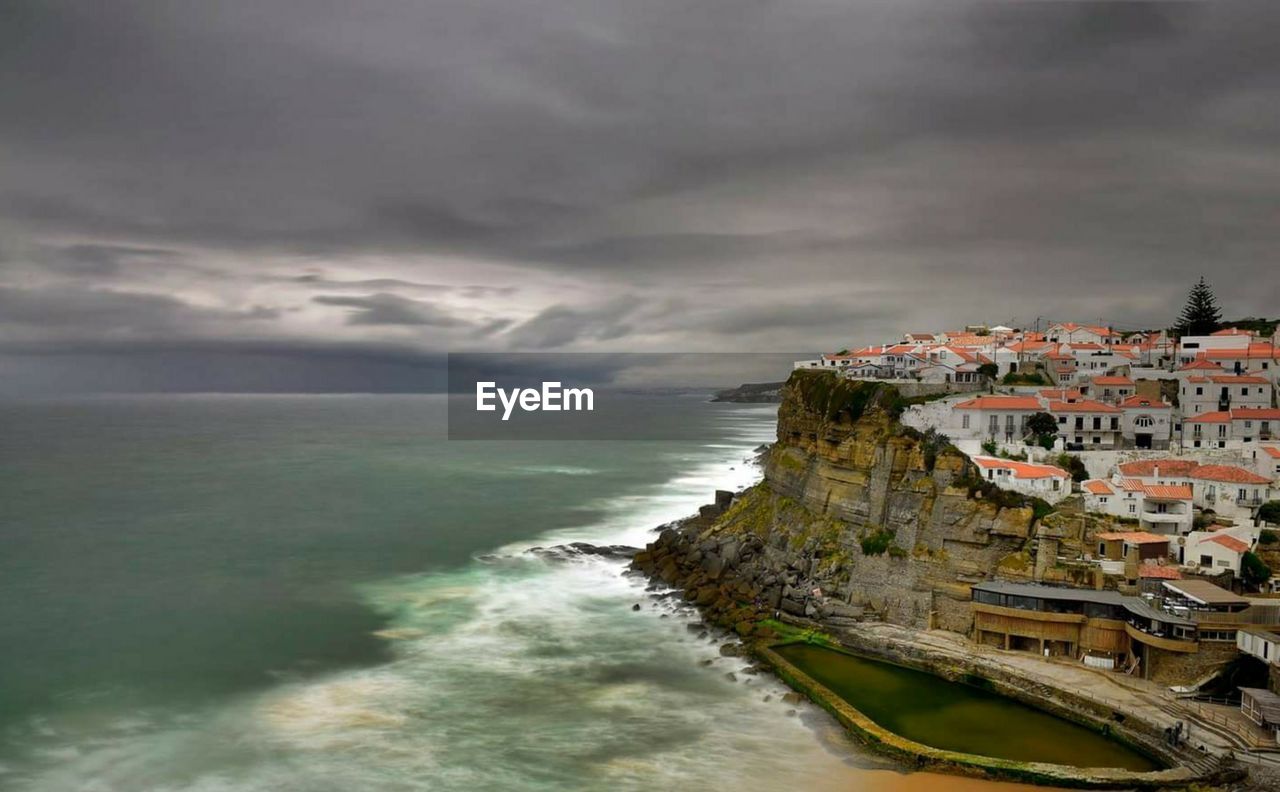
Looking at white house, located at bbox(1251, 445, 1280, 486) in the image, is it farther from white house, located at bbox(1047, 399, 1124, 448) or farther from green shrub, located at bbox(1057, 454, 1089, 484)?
green shrub, located at bbox(1057, 454, 1089, 484)

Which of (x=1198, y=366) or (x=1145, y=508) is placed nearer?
(x=1145, y=508)

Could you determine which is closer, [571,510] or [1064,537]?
[1064,537]

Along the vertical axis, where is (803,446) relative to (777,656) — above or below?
above

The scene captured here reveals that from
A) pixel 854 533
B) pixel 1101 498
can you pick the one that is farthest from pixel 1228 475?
pixel 854 533

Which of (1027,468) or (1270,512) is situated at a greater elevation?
(1027,468)

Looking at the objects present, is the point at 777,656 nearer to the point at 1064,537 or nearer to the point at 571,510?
the point at 1064,537

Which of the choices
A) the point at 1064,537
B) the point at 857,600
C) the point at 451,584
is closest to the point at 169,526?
the point at 451,584

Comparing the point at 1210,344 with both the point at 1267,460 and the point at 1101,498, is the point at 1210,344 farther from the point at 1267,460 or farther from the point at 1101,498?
the point at 1101,498
